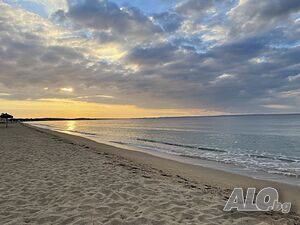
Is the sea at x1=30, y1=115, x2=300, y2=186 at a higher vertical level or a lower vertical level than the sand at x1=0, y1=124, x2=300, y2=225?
lower

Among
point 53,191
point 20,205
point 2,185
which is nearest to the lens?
point 20,205

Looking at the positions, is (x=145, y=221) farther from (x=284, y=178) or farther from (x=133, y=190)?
(x=284, y=178)

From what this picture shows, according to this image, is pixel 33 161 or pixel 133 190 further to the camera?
pixel 33 161

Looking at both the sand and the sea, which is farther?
the sea

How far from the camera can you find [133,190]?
7113 mm

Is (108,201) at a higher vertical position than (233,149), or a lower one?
higher

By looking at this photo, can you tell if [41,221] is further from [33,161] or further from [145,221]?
[33,161]

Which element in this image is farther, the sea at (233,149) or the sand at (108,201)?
the sea at (233,149)

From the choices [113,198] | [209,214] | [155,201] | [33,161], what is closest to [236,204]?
[209,214]

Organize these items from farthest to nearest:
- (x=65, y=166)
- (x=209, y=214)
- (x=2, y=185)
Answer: (x=65, y=166) → (x=2, y=185) → (x=209, y=214)

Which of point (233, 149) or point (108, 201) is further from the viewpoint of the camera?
point (233, 149)

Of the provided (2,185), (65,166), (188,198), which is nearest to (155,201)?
(188,198)

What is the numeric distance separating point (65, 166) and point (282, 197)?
8.08 meters

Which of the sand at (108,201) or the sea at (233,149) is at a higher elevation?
the sand at (108,201)
